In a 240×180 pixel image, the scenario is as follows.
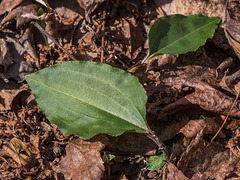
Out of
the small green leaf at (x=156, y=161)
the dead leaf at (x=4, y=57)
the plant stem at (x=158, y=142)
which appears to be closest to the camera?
the plant stem at (x=158, y=142)

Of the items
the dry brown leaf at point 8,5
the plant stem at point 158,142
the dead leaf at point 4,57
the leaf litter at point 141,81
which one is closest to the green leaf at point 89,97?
the plant stem at point 158,142

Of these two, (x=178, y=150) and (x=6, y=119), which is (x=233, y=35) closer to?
(x=178, y=150)

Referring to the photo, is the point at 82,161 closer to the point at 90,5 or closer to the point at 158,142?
the point at 158,142

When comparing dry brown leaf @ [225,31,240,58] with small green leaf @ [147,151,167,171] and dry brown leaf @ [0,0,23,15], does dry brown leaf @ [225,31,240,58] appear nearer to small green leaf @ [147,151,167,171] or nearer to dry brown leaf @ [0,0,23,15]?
small green leaf @ [147,151,167,171]

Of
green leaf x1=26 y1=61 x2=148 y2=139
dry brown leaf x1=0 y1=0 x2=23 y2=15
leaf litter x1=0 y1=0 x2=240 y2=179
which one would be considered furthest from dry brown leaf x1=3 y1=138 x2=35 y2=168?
dry brown leaf x1=0 y1=0 x2=23 y2=15

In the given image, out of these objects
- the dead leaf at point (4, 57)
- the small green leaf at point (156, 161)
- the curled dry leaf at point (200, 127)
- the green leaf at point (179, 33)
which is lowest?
the small green leaf at point (156, 161)

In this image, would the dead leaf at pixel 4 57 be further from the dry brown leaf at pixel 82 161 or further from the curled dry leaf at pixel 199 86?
the curled dry leaf at pixel 199 86
